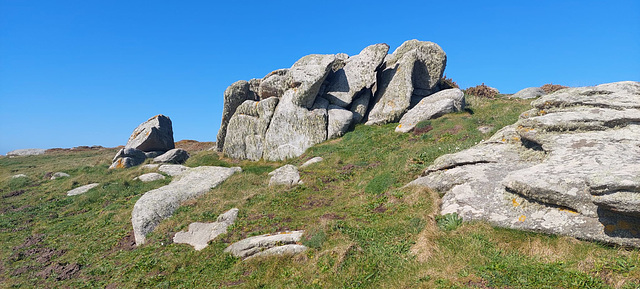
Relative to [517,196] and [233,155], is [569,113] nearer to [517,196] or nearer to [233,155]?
[517,196]

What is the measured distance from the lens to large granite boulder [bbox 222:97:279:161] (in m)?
32.8

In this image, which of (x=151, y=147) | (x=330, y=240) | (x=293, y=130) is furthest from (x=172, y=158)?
(x=330, y=240)

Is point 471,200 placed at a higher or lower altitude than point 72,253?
higher

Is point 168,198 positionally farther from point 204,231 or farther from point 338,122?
point 338,122

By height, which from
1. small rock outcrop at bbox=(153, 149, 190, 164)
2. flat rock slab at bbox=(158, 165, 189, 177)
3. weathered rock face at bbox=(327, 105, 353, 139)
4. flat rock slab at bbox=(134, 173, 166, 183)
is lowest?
flat rock slab at bbox=(134, 173, 166, 183)

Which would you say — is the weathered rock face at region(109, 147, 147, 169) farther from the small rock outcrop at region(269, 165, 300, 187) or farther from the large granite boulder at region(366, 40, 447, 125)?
the large granite boulder at region(366, 40, 447, 125)

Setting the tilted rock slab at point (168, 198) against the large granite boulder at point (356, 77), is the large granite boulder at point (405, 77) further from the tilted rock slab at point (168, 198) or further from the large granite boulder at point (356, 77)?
the tilted rock slab at point (168, 198)

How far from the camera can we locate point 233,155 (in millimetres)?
34125

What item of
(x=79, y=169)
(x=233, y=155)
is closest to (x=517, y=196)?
(x=233, y=155)

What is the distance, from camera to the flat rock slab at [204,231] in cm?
1425

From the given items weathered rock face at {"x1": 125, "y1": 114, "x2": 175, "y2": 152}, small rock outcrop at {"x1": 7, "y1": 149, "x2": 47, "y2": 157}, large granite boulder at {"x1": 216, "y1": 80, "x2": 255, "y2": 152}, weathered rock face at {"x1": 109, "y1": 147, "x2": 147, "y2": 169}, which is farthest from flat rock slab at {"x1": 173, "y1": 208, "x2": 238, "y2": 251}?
small rock outcrop at {"x1": 7, "y1": 149, "x2": 47, "y2": 157}

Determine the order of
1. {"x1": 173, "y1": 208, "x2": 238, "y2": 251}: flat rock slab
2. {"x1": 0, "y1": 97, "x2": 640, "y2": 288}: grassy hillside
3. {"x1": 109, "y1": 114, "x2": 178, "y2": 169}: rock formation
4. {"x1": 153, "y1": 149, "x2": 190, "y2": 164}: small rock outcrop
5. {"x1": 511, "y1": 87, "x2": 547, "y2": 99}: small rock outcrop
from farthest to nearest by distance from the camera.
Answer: {"x1": 511, "y1": 87, "x2": 547, "y2": 99}: small rock outcrop < {"x1": 153, "y1": 149, "x2": 190, "y2": 164}: small rock outcrop < {"x1": 109, "y1": 114, "x2": 178, "y2": 169}: rock formation < {"x1": 173, "y1": 208, "x2": 238, "y2": 251}: flat rock slab < {"x1": 0, "y1": 97, "x2": 640, "y2": 288}: grassy hillside

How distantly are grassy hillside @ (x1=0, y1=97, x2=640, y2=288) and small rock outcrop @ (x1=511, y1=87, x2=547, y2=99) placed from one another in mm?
15832

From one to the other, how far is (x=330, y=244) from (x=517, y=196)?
6594mm
